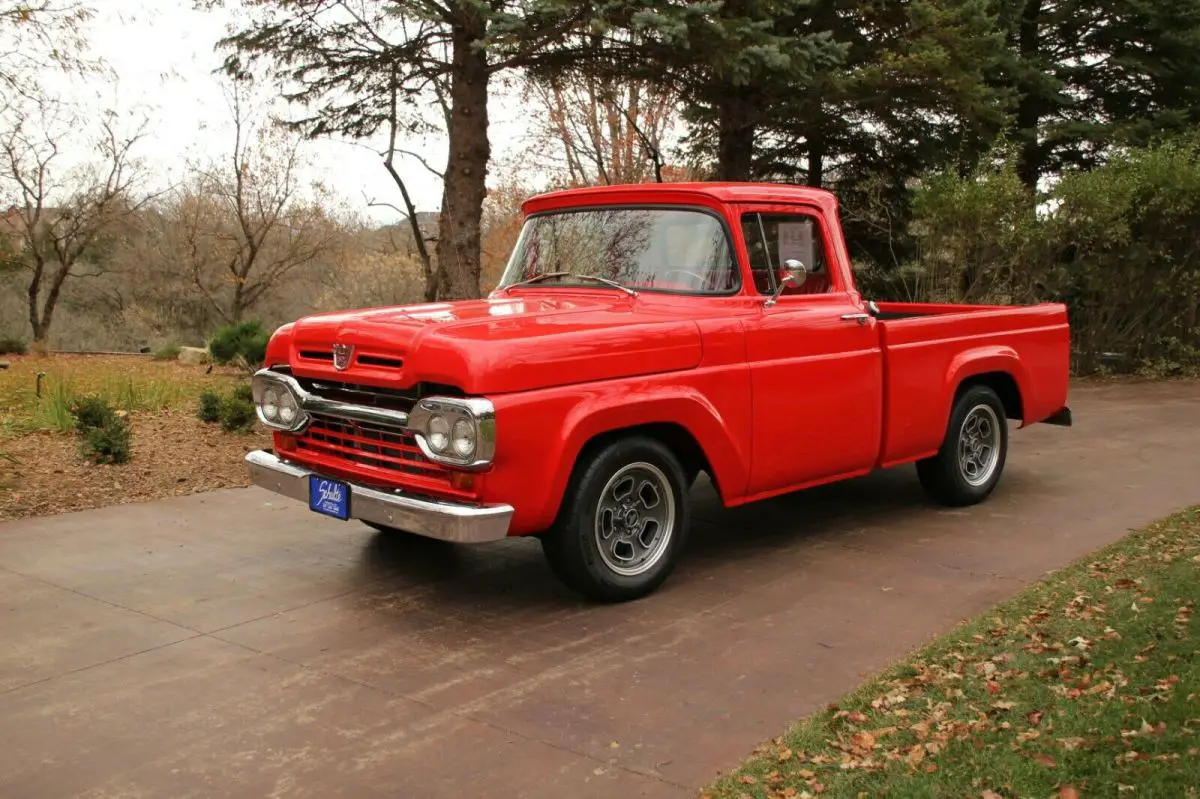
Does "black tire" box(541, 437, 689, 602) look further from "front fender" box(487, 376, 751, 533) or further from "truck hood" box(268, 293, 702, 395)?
"truck hood" box(268, 293, 702, 395)

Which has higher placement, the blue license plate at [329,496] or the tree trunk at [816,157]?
the tree trunk at [816,157]

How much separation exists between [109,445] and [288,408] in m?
3.26

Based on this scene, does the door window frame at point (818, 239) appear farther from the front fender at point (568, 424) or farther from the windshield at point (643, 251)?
the front fender at point (568, 424)

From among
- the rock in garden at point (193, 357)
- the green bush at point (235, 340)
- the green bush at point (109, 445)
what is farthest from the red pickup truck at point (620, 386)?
the rock in garden at point (193, 357)

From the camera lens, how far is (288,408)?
5.52 meters

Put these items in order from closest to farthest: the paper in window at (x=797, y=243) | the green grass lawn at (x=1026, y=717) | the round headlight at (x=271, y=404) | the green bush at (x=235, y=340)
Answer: the green grass lawn at (x=1026, y=717) < the round headlight at (x=271, y=404) < the paper in window at (x=797, y=243) < the green bush at (x=235, y=340)

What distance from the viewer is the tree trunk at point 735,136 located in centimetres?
1366

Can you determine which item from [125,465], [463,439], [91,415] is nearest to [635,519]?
[463,439]

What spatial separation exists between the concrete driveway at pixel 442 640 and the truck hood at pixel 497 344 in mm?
1147

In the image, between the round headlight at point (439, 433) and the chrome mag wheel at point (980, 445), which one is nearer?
the round headlight at point (439, 433)

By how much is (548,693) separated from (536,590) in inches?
52.6

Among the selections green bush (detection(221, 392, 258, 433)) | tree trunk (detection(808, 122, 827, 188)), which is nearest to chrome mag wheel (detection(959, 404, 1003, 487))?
green bush (detection(221, 392, 258, 433))

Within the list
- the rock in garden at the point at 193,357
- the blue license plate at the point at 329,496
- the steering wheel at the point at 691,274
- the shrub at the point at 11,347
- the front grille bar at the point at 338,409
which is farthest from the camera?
the shrub at the point at 11,347

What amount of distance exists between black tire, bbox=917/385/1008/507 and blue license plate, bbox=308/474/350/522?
12.8 feet
